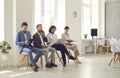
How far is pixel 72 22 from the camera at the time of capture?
1069 cm

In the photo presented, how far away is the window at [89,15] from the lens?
40.1ft

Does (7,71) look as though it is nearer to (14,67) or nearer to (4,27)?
(14,67)

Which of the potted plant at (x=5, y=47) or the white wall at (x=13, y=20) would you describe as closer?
the potted plant at (x=5, y=47)

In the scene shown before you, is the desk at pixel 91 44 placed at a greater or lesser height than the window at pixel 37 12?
lesser

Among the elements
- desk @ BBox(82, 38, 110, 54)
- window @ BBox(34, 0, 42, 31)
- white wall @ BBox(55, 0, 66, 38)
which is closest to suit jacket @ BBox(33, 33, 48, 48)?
window @ BBox(34, 0, 42, 31)

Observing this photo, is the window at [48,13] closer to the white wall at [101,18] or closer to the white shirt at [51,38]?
the white shirt at [51,38]

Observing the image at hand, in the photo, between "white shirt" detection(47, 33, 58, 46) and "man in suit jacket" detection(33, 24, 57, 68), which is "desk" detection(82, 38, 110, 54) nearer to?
"white shirt" detection(47, 33, 58, 46)

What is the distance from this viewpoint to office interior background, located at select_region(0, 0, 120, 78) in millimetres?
7633

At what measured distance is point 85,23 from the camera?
40.7ft

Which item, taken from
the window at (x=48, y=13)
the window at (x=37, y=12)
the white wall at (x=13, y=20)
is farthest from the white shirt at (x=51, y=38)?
the window at (x=48, y=13)

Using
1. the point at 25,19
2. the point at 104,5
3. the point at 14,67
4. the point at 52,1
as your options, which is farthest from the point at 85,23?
the point at 14,67

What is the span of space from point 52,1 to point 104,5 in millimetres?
3732

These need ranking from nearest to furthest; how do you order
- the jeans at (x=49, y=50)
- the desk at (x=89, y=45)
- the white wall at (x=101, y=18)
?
the jeans at (x=49, y=50) < the desk at (x=89, y=45) < the white wall at (x=101, y=18)

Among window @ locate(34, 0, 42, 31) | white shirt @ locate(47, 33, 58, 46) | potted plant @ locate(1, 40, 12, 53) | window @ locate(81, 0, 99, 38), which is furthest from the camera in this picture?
window @ locate(81, 0, 99, 38)
